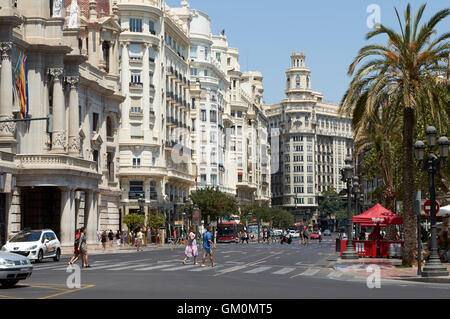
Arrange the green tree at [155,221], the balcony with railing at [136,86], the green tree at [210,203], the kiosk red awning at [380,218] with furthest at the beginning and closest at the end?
1. the green tree at [210,203]
2. the balcony with railing at [136,86]
3. the green tree at [155,221]
4. the kiosk red awning at [380,218]

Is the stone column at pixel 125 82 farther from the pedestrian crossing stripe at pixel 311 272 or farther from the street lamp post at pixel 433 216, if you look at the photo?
the street lamp post at pixel 433 216

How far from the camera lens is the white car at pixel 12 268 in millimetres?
22078

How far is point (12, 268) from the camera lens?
22234 mm

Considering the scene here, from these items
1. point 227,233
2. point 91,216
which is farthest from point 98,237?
point 227,233

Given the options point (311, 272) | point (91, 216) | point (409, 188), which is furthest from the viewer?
point (91, 216)

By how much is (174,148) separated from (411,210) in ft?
214

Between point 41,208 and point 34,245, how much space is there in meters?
18.0

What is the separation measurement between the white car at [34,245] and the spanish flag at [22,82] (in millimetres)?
13325

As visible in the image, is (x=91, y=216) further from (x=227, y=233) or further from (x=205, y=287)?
(x=205, y=287)

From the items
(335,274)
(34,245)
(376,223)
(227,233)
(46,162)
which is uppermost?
(46,162)

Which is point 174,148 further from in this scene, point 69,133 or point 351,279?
point 351,279

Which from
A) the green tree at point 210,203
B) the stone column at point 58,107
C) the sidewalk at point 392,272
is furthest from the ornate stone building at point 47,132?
the green tree at point 210,203

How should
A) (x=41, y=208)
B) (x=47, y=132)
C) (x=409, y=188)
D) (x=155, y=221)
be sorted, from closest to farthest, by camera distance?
(x=409, y=188)
(x=47, y=132)
(x=41, y=208)
(x=155, y=221)
